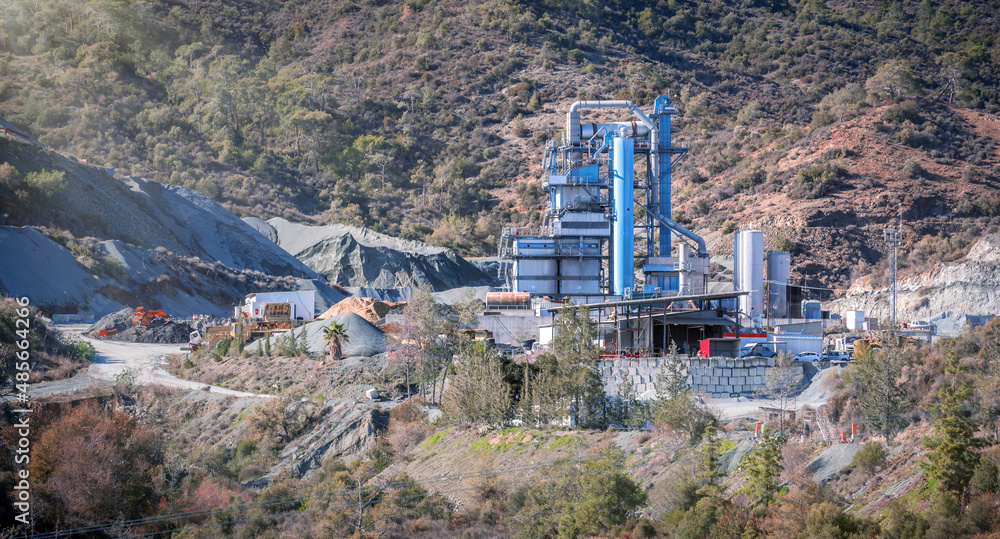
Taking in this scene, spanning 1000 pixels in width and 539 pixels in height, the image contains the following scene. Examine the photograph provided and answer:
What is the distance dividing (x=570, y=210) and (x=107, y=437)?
32.3 metres

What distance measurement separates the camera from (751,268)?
143ft

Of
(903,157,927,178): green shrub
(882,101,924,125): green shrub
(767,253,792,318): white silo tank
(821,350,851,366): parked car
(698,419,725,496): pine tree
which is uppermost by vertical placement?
(882,101,924,125): green shrub

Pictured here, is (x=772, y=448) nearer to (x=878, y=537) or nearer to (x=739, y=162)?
(x=878, y=537)

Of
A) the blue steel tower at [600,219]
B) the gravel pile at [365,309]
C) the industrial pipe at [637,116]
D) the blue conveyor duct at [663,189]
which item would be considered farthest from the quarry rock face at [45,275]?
the blue conveyor duct at [663,189]

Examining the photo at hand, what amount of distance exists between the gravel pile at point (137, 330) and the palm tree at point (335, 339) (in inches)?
559

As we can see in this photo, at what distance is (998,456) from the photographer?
18.6 m

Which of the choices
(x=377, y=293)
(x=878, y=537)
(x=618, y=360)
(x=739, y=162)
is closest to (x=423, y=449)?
(x=618, y=360)

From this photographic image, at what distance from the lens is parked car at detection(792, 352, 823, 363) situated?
3386cm

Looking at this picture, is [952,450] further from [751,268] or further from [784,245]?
[784,245]

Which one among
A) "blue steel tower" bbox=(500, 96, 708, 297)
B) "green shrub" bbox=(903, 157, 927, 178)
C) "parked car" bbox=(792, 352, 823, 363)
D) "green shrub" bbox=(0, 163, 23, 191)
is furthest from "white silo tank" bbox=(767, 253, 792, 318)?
A: "green shrub" bbox=(0, 163, 23, 191)

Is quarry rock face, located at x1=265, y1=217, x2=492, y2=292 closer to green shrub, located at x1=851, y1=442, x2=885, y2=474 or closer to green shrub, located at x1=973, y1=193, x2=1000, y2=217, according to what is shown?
green shrub, located at x1=973, y1=193, x2=1000, y2=217

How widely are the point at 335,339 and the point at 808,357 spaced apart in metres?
25.3

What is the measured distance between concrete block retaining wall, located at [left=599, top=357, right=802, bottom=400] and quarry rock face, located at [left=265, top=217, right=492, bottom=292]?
4984 cm

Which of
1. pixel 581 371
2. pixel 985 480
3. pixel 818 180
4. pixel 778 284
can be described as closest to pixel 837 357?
pixel 581 371
